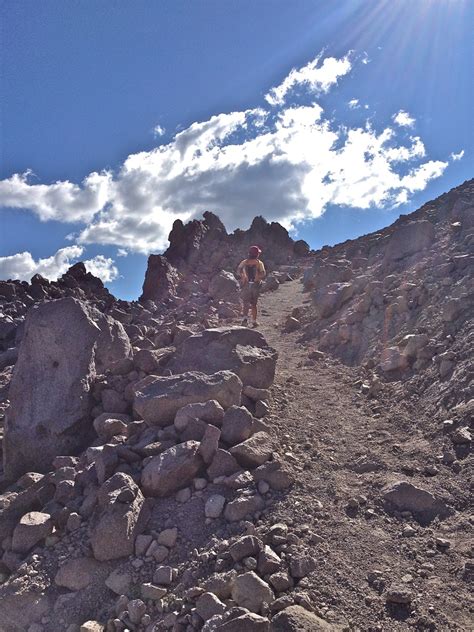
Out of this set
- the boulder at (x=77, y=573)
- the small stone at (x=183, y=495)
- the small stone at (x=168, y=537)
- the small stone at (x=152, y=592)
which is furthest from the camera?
the small stone at (x=183, y=495)

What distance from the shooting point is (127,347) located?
9.32 meters

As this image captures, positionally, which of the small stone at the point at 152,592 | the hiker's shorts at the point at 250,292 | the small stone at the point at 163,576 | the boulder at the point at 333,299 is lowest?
the small stone at the point at 152,592

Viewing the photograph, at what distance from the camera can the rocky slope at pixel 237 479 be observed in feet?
13.1

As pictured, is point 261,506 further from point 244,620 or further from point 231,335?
point 231,335

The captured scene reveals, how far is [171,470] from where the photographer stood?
5.32m

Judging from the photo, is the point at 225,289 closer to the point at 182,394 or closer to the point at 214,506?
Result: the point at 182,394

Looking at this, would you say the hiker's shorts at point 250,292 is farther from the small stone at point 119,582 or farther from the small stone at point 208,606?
the small stone at point 208,606

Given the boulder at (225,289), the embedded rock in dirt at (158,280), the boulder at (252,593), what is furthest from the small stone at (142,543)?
the embedded rock in dirt at (158,280)

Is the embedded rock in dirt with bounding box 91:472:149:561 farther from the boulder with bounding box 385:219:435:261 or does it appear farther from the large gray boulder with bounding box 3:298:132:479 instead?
the boulder with bounding box 385:219:435:261

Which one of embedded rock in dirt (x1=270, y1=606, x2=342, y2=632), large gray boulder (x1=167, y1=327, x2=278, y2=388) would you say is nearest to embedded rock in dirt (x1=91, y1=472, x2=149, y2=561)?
embedded rock in dirt (x1=270, y1=606, x2=342, y2=632)

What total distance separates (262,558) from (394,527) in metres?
1.37

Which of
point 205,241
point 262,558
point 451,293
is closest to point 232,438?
point 262,558

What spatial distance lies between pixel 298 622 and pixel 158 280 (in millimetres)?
26618

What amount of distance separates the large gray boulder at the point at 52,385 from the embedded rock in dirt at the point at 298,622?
4404mm
